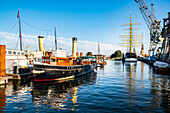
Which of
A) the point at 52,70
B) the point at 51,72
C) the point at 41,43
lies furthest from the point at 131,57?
the point at 51,72

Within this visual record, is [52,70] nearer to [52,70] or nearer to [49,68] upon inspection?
[52,70]

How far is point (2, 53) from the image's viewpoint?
24875 mm

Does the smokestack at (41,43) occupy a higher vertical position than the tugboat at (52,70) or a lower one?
higher

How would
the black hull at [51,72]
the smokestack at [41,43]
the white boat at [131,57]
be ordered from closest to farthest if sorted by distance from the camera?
the black hull at [51,72] → the smokestack at [41,43] → the white boat at [131,57]

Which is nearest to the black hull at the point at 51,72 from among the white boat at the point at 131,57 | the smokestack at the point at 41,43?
the smokestack at the point at 41,43

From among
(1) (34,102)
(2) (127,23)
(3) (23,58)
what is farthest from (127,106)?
(2) (127,23)

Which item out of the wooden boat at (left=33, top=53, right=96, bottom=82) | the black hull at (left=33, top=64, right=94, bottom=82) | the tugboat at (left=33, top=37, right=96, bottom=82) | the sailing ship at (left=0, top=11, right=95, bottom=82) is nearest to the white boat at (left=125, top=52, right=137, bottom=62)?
the sailing ship at (left=0, top=11, right=95, bottom=82)

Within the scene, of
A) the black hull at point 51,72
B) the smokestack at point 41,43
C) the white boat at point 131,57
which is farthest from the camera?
the white boat at point 131,57

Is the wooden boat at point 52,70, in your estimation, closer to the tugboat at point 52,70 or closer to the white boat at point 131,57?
the tugboat at point 52,70

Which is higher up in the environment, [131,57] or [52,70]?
[131,57]

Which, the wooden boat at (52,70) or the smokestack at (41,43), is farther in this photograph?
the smokestack at (41,43)

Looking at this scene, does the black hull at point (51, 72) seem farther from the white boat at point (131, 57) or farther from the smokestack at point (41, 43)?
the white boat at point (131, 57)

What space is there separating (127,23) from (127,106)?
12702cm

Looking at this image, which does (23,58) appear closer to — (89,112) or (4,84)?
(4,84)
